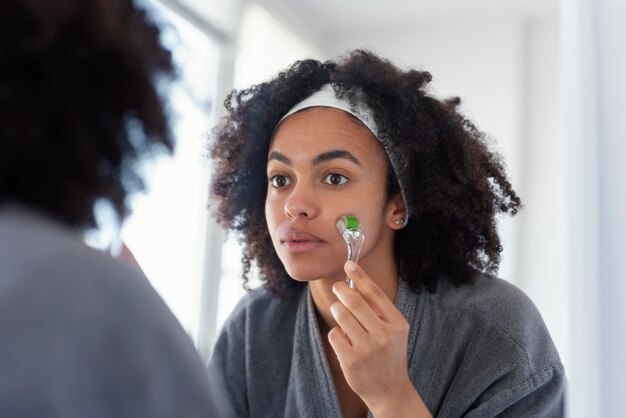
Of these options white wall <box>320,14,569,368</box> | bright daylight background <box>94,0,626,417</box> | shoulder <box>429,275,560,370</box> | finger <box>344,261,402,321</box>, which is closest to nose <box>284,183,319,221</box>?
finger <box>344,261,402,321</box>

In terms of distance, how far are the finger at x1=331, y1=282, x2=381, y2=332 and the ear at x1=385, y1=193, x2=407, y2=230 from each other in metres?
0.26

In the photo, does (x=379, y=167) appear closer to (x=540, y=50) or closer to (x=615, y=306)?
(x=615, y=306)

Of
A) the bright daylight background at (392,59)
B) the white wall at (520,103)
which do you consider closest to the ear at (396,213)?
the bright daylight background at (392,59)

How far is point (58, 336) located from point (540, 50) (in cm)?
258

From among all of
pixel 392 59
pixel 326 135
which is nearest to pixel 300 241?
pixel 326 135

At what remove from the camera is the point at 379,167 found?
118 cm

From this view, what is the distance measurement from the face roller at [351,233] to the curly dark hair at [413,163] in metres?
0.12

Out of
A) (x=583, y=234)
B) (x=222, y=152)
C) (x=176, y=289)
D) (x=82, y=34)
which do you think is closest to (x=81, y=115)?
(x=82, y=34)

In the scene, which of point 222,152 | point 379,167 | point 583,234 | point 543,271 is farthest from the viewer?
point 543,271

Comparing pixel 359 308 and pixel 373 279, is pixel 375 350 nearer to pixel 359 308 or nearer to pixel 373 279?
pixel 359 308

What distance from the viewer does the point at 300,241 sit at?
1095 millimetres

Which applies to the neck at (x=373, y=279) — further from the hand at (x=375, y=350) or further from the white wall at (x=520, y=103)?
the white wall at (x=520, y=103)

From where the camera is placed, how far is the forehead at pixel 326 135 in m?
1.14

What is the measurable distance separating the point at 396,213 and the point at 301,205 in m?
0.19
